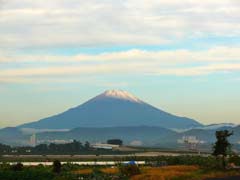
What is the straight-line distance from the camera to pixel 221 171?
73438 millimetres

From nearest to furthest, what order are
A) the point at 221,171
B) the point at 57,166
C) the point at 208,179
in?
Result: 1. the point at 208,179
2. the point at 221,171
3. the point at 57,166

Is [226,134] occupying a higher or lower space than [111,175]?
higher

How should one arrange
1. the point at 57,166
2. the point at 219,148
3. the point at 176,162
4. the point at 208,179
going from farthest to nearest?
the point at 176,162 < the point at 57,166 < the point at 219,148 < the point at 208,179

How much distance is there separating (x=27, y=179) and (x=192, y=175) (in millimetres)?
19203

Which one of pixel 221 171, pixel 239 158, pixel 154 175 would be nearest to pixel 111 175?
Result: pixel 154 175

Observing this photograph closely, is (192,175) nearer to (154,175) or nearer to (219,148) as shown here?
(154,175)

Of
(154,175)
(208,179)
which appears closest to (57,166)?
(154,175)

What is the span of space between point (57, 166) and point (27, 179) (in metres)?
11.6

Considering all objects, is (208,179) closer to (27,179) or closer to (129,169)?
(129,169)

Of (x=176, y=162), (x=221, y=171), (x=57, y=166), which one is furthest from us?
(x=176, y=162)

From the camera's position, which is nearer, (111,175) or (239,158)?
(111,175)

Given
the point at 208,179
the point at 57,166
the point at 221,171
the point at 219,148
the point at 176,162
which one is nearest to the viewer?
the point at 208,179

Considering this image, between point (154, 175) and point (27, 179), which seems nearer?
point (154, 175)

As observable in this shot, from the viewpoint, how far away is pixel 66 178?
2916 inches
